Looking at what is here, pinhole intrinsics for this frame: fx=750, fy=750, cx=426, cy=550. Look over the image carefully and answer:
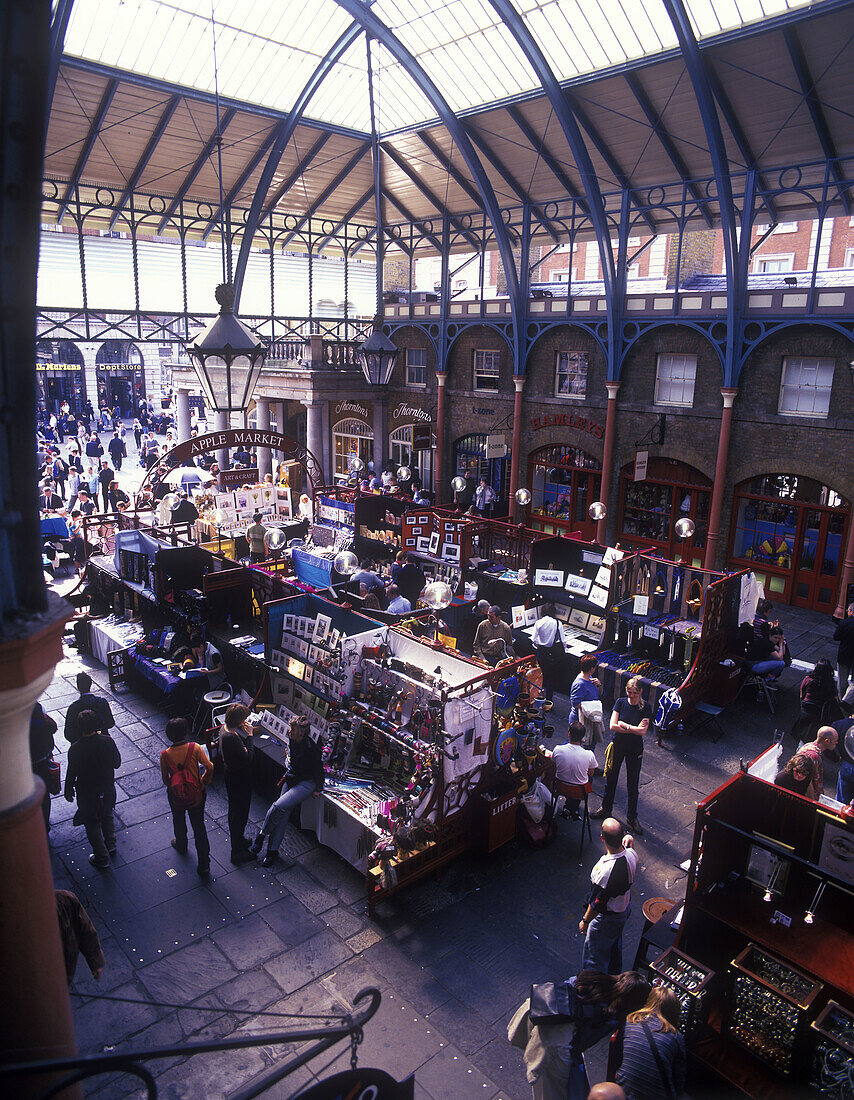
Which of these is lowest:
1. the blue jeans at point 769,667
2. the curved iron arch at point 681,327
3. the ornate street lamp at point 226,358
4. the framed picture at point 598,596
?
the blue jeans at point 769,667

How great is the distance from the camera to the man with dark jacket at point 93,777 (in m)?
8.13

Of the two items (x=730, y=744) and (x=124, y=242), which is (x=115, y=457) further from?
(x=730, y=744)

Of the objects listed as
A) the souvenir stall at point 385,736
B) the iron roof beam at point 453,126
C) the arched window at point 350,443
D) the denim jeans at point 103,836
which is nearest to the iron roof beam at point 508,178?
the iron roof beam at point 453,126

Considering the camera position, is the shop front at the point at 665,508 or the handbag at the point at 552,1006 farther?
the shop front at the point at 665,508

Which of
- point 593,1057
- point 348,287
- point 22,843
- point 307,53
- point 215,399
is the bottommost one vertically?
point 593,1057

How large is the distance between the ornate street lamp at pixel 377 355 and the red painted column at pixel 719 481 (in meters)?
8.79

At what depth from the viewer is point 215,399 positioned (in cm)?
1001

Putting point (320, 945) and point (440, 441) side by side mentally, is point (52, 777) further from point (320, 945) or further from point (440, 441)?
point (440, 441)

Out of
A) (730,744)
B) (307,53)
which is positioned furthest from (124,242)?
→ (730,744)

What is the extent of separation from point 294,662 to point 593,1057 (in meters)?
5.95

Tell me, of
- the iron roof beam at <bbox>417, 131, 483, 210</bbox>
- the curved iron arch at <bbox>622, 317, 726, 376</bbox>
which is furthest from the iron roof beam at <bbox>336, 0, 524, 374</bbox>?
the curved iron arch at <bbox>622, 317, 726, 376</bbox>

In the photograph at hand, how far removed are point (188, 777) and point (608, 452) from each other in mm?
15779

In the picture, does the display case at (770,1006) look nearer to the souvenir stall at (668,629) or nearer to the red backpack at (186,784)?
the red backpack at (186,784)

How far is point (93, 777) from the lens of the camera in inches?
321
